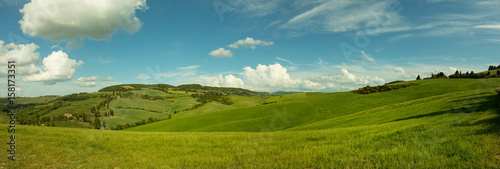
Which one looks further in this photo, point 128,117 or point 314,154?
point 128,117

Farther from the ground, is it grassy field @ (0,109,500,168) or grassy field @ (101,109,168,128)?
grassy field @ (0,109,500,168)

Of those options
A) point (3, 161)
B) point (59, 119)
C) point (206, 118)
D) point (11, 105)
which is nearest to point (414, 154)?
point (3, 161)

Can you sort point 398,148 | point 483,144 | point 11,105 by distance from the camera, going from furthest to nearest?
1. point 11,105
2. point 398,148
3. point 483,144

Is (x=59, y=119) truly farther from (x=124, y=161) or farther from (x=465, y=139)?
(x=465, y=139)

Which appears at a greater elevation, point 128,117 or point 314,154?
point 314,154

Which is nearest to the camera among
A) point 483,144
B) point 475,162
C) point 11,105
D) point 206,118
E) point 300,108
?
point 475,162

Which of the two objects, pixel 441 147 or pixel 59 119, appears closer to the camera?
pixel 441 147

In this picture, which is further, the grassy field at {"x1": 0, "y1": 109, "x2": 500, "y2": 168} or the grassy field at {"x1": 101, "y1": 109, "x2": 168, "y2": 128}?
the grassy field at {"x1": 101, "y1": 109, "x2": 168, "y2": 128}

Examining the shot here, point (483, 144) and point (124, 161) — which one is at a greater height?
point (483, 144)

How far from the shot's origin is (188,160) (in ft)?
37.1

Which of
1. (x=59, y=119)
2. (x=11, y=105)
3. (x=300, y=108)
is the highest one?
(x=11, y=105)

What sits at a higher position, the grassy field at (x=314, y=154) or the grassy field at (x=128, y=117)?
the grassy field at (x=314, y=154)

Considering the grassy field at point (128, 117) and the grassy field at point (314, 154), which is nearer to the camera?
the grassy field at point (314, 154)

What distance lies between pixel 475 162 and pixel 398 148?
109 inches
